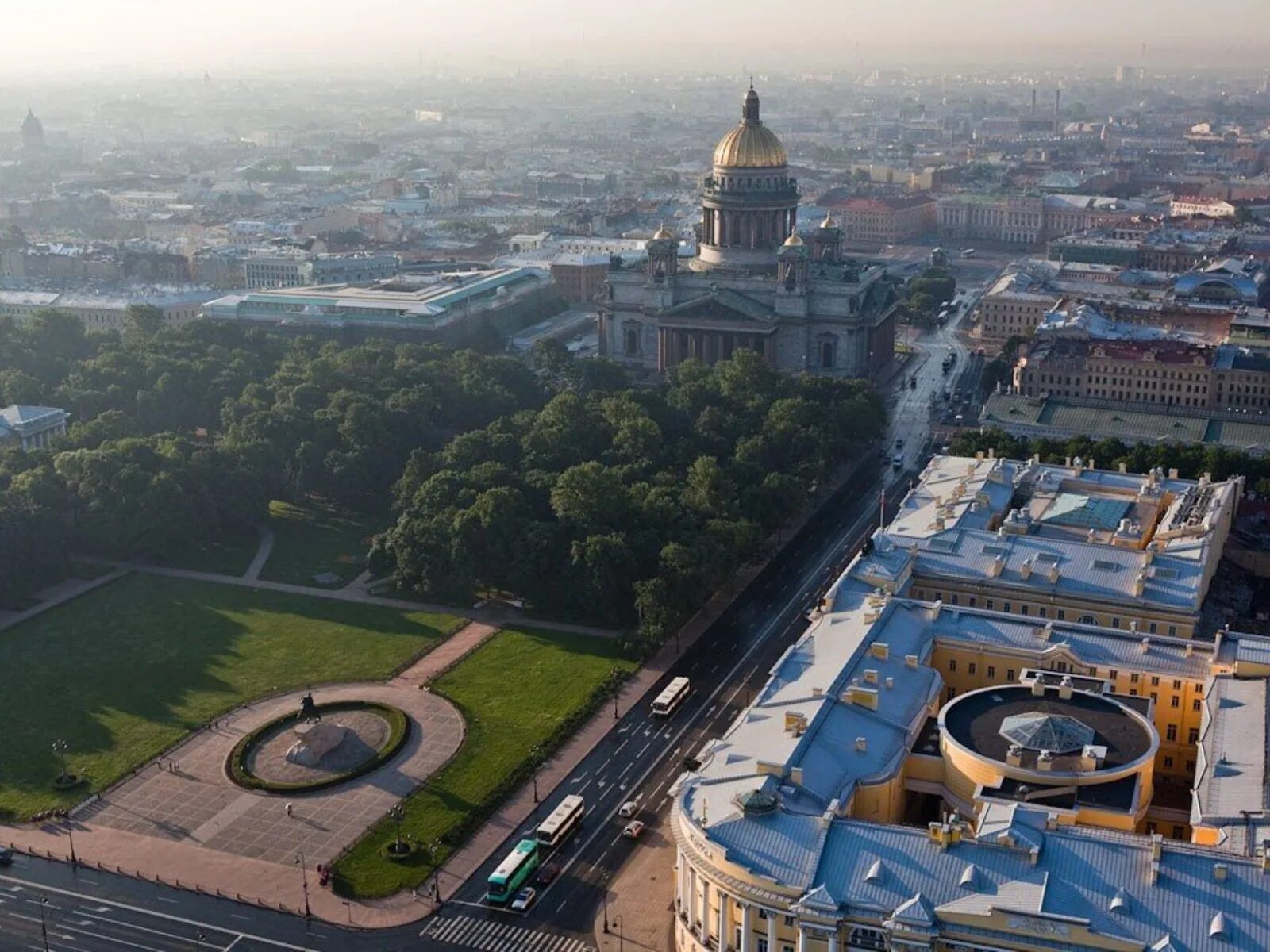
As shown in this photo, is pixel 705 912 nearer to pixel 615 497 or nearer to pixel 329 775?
pixel 329 775

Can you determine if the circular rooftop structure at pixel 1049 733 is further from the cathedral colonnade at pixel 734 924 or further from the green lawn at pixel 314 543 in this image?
the green lawn at pixel 314 543

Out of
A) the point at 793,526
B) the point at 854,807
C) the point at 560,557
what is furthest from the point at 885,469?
the point at 854,807

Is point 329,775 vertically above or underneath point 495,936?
above

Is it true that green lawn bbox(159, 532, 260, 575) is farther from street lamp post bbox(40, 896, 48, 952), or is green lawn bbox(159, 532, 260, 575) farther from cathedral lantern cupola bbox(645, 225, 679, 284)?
cathedral lantern cupola bbox(645, 225, 679, 284)

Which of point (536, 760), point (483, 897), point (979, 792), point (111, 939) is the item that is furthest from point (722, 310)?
point (111, 939)

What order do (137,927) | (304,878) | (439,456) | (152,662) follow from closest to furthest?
1. (137,927)
2. (304,878)
3. (152,662)
4. (439,456)
